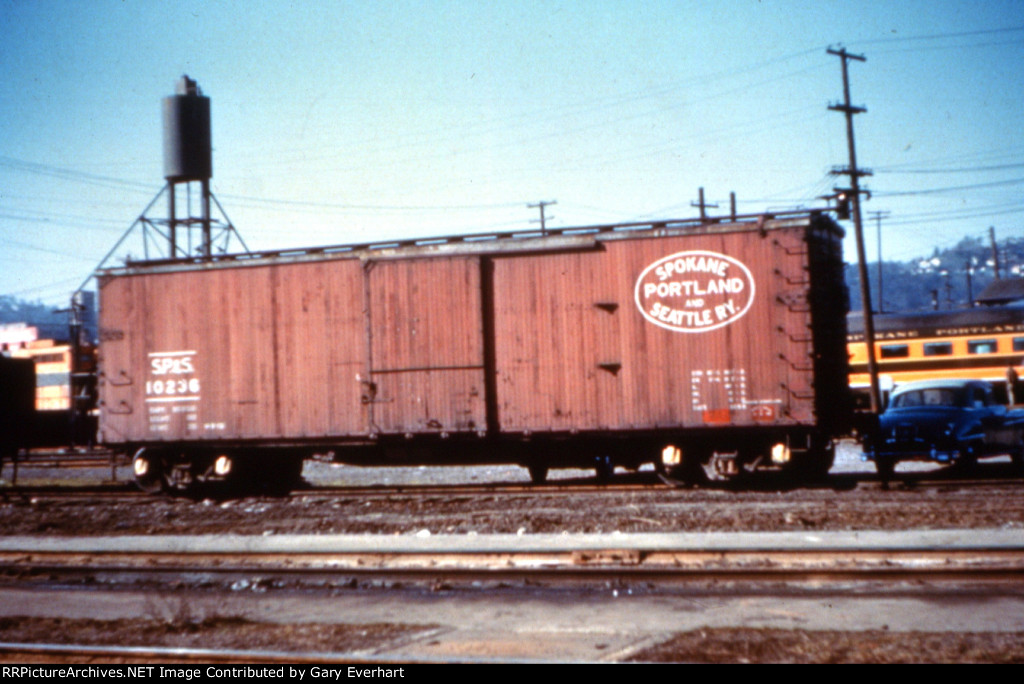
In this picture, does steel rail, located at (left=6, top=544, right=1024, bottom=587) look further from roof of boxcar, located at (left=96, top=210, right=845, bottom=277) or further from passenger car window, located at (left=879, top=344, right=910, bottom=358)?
passenger car window, located at (left=879, top=344, right=910, bottom=358)

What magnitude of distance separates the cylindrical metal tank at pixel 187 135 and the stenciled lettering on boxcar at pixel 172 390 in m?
26.6

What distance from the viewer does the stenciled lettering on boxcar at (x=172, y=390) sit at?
618 inches

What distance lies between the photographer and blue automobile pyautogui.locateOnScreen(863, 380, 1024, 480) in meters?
14.6

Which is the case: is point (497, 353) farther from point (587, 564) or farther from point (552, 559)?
point (587, 564)

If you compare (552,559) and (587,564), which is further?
(552,559)

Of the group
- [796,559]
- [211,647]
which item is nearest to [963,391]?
[796,559]

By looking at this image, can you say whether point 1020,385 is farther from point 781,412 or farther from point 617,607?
point 617,607

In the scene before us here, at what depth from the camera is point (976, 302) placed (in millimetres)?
57719

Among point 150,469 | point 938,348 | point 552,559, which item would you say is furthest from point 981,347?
point 150,469

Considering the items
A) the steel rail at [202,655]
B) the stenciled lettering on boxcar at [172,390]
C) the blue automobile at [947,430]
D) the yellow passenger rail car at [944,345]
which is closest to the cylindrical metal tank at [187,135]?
the stenciled lettering on boxcar at [172,390]

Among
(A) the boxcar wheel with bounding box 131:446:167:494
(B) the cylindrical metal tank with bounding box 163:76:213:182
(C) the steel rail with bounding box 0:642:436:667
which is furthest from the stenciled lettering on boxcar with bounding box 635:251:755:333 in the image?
(B) the cylindrical metal tank with bounding box 163:76:213:182

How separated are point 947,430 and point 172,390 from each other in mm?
13026

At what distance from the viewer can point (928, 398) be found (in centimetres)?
1566

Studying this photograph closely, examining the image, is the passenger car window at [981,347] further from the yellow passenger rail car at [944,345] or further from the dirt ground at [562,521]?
the dirt ground at [562,521]
